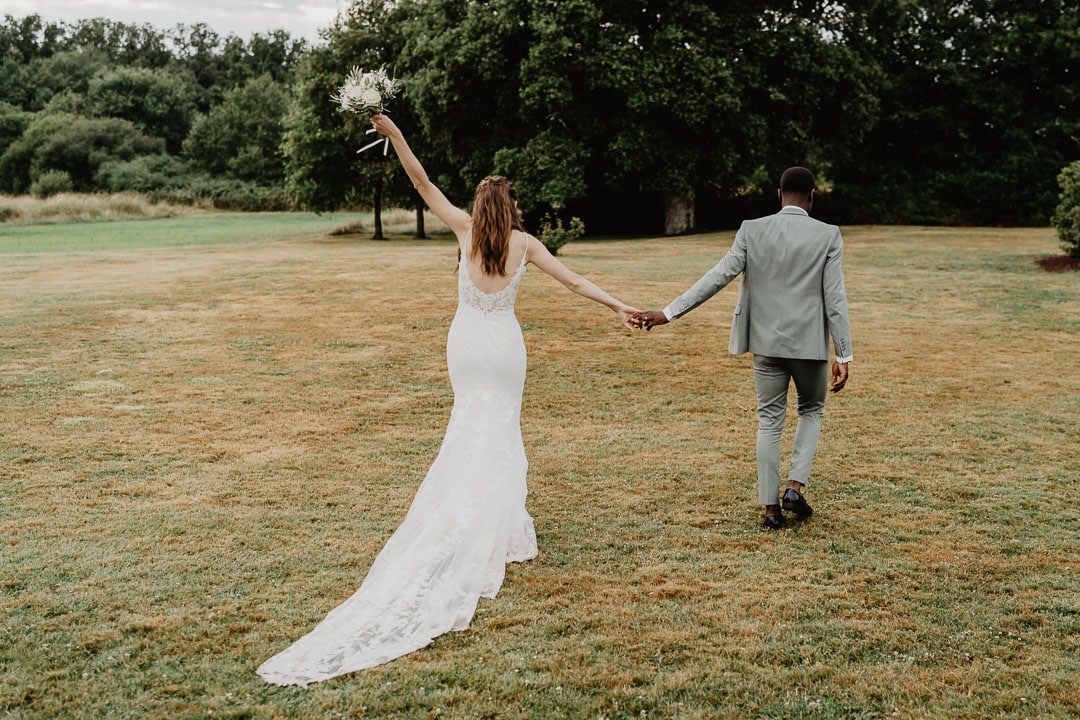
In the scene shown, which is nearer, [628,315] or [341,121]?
[628,315]

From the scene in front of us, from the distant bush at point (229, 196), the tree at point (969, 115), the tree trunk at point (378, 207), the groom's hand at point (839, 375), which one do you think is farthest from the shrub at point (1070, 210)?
the distant bush at point (229, 196)

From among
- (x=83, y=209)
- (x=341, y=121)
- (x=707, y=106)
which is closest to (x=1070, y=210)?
(x=707, y=106)

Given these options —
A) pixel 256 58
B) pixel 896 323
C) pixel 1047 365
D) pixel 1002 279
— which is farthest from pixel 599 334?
pixel 256 58

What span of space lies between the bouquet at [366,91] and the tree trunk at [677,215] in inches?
1229

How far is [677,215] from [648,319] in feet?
102

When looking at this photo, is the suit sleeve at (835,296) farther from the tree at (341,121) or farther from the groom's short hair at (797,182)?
the tree at (341,121)

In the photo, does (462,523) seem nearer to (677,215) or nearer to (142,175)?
(677,215)

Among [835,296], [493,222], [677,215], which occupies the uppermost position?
[677,215]

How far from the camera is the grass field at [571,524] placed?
13.6 ft

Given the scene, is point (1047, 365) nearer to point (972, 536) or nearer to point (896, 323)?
point (896, 323)

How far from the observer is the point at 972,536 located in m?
6.15

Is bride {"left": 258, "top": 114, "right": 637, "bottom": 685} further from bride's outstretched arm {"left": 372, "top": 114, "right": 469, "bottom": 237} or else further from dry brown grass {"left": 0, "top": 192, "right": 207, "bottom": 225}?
dry brown grass {"left": 0, "top": 192, "right": 207, "bottom": 225}

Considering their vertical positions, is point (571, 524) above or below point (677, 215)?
below

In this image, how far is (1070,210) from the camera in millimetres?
20844
